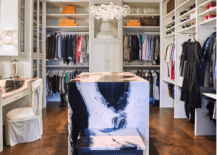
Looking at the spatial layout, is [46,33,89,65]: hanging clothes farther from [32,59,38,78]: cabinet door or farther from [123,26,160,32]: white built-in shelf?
[123,26,160,32]: white built-in shelf

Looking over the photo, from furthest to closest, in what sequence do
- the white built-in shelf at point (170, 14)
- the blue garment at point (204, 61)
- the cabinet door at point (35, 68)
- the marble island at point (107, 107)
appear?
the white built-in shelf at point (170, 14)
the cabinet door at point (35, 68)
the blue garment at point (204, 61)
the marble island at point (107, 107)

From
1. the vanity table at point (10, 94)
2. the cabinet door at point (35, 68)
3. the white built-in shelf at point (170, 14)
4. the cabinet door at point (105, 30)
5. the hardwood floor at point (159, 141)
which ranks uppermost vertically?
the white built-in shelf at point (170, 14)

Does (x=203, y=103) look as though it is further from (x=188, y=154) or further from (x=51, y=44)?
(x=51, y=44)

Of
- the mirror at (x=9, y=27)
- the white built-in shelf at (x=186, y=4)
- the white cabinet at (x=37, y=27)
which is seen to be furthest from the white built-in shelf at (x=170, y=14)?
the mirror at (x=9, y=27)

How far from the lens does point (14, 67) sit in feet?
12.4

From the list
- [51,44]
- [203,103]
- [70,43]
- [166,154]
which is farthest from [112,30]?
[166,154]

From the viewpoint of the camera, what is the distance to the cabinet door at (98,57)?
5.09 metres

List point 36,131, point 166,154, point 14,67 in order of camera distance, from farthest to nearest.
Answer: point 14,67, point 36,131, point 166,154

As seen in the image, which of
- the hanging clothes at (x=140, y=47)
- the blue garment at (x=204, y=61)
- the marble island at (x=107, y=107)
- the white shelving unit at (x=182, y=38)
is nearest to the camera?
the marble island at (x=107, y=107)

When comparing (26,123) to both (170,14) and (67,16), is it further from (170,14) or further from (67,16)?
(170,14)

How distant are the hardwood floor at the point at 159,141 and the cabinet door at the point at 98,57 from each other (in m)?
1.60

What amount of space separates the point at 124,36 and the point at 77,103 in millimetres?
3758

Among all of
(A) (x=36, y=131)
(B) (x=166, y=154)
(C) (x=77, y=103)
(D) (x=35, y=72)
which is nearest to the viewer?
(C) (x=77, y=103)

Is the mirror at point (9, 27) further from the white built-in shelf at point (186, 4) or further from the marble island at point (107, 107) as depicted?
the white built-in shelf at point (186, 4)
